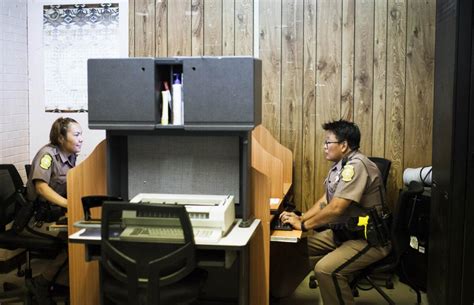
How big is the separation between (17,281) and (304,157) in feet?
8.01

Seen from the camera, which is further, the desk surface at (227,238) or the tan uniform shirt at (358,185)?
the tan uniform shirt at (358,185)

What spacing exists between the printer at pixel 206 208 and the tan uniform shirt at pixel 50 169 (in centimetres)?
99

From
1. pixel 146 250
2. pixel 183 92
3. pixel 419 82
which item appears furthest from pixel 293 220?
pixel 419 82

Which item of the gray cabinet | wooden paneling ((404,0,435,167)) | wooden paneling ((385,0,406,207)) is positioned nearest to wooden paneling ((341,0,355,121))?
wooden paneling ((385,0,406,207))

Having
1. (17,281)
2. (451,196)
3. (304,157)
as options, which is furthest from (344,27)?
(17,281)

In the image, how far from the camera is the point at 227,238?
3377 millimetres

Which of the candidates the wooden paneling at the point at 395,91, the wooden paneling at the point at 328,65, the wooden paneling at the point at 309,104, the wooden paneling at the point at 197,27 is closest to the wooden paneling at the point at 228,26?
the wooden paneling at the point at 197,27

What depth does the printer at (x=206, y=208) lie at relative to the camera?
3.43 metres

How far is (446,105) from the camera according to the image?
3.92 meters

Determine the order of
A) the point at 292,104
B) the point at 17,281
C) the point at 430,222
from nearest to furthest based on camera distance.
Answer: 1. the point at 430,222
2. the point at 17,281
3. the point at 292,104

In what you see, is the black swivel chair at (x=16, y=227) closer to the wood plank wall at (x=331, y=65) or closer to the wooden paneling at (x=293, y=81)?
the wood plank wall at (x=331, y=65)

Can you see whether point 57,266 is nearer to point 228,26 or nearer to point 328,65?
point 228,26

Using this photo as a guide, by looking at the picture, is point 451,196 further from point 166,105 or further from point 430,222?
point 166,105

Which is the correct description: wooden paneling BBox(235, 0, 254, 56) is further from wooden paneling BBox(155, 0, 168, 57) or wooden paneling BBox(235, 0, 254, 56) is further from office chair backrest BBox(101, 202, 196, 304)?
office chair backrest BBox(101, 202, 196, 304)
